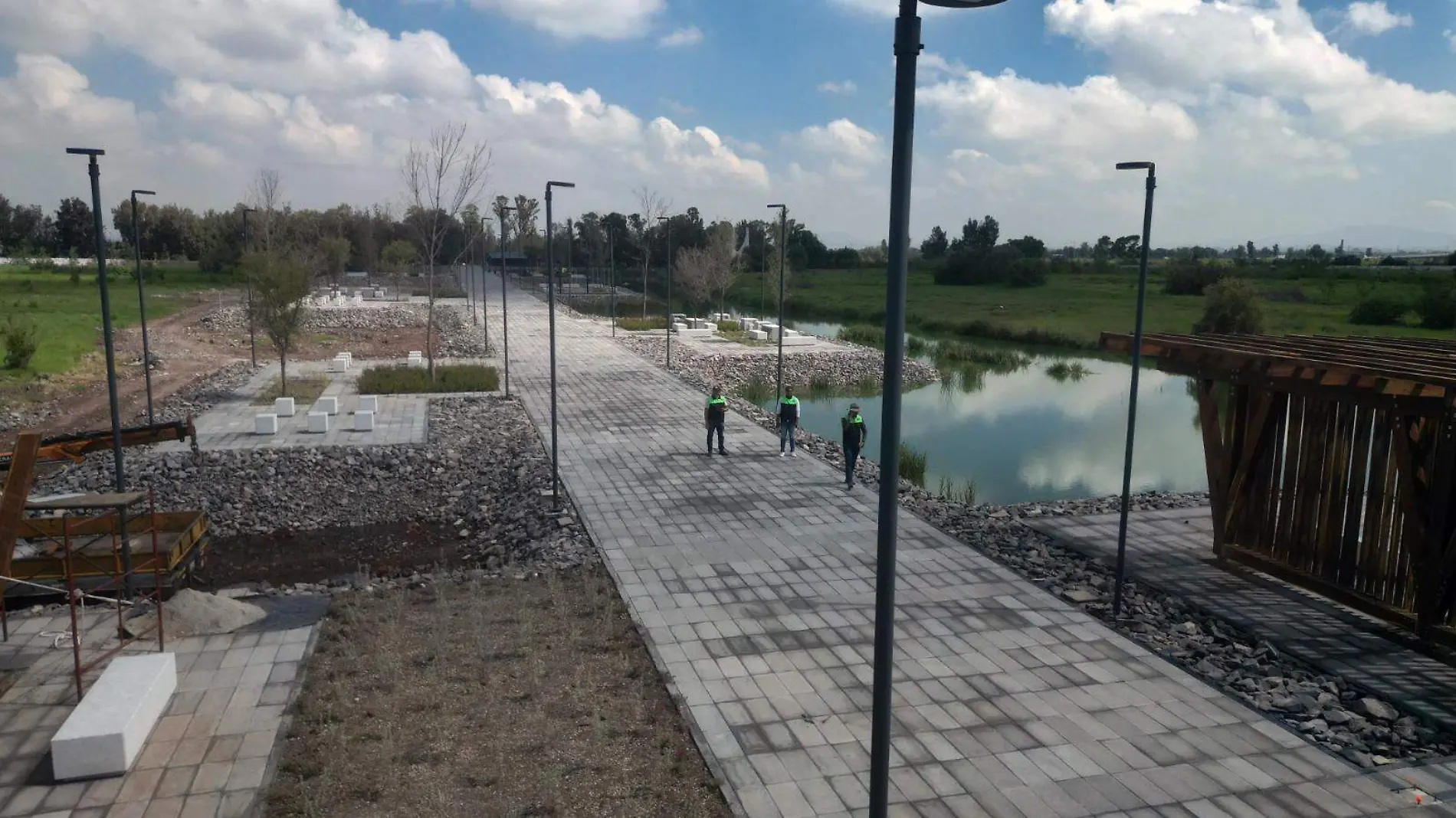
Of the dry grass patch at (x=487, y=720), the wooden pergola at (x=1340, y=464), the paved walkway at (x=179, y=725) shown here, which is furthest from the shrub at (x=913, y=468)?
the paved walkway at (x=179, y=725)

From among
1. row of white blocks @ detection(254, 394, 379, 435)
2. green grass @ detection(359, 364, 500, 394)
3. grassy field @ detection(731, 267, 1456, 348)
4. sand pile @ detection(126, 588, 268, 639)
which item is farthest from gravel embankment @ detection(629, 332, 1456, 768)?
grassy field @ detection(731, 267, 1456, 348)

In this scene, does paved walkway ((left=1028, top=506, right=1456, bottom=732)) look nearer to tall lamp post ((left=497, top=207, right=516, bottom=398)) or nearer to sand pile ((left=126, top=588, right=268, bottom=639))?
sand pile ((left=126, top=588, right=268, bottom=639))

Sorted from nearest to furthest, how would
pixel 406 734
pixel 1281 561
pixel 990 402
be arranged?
pixel 406 734 < pixel 1281 561 < pixel 990 402

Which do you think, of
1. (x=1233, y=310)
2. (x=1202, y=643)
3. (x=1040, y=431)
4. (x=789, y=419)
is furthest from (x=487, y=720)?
(x=1233, y=310)

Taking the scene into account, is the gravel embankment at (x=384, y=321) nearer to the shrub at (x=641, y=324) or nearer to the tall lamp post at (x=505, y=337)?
the tall lamp post at (x=505, y=337)

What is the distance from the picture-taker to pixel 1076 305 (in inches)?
2179

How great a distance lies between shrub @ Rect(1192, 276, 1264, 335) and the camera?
3772 cm

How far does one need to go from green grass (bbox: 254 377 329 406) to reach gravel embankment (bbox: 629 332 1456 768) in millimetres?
14086

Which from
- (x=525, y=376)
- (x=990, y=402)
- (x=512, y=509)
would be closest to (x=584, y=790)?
(x=512, y=509)

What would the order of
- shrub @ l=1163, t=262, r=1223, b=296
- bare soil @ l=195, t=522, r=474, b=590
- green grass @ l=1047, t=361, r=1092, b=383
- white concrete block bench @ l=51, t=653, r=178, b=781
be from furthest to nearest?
shrub @ l=1163, t=262, r=1223, b=296 < green grass @ l=1047, t=361, r=1092, b=383 < bare soil @ l=195, t=522, r=474, b=590 < white concrete block bench @ l=51, t=653, r=178, b=781

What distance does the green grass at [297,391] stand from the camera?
20.1 meters

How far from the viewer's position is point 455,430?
674 inches

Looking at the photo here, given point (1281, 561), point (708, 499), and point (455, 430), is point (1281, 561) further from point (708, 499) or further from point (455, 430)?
point (455, 430)

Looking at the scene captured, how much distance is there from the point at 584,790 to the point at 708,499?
7.04 metres
